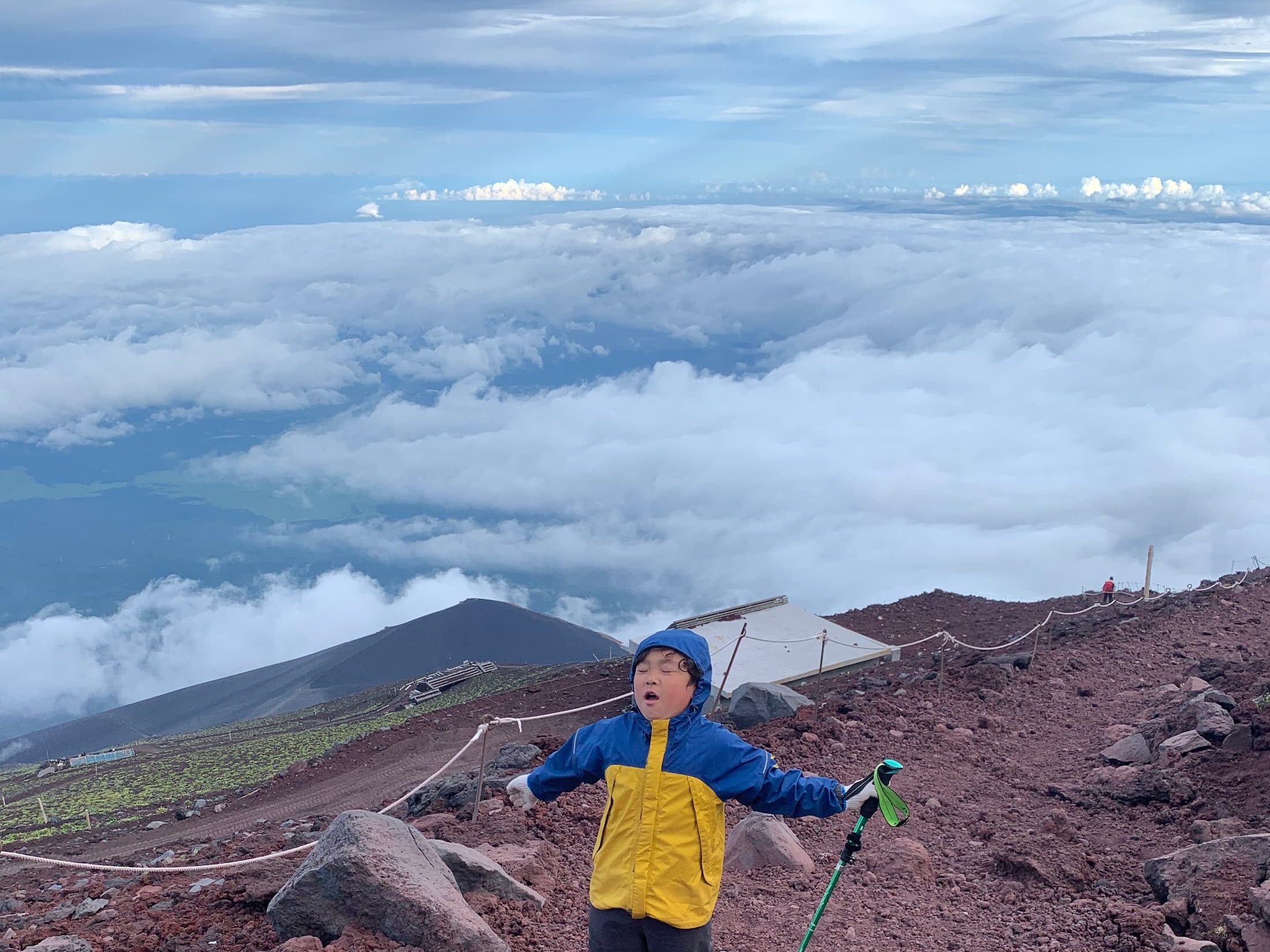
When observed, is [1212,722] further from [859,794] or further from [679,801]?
[679,801]

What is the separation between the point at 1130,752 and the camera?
832cm

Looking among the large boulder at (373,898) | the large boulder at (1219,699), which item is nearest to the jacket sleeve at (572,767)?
the large boulder at (373,898)

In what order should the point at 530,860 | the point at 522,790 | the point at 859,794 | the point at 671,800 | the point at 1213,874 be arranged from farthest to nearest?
the point at 530,860, the point at 1213,874, the point at 522,790, the point at 859,794, the point at 671,800

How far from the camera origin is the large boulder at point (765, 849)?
617 cm

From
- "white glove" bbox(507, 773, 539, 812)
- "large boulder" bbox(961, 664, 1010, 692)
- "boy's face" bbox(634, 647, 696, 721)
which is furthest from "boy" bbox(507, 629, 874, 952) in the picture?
"large boulder" bbox(961, 664, 1010, 692)

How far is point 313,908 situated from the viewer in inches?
188

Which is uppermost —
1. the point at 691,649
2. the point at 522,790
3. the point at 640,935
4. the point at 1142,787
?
the point at 691,649

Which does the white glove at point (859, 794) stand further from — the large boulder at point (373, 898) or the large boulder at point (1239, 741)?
the large boulder at point (1239, 741)

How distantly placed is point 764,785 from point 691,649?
1.75 ft

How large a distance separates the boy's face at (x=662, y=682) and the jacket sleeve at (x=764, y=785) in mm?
203

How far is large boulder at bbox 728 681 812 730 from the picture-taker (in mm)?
10852

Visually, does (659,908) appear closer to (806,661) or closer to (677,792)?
(677,792)

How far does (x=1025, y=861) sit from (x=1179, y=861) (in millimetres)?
820

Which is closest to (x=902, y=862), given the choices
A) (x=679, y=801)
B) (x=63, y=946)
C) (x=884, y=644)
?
(x=679, y=801)
